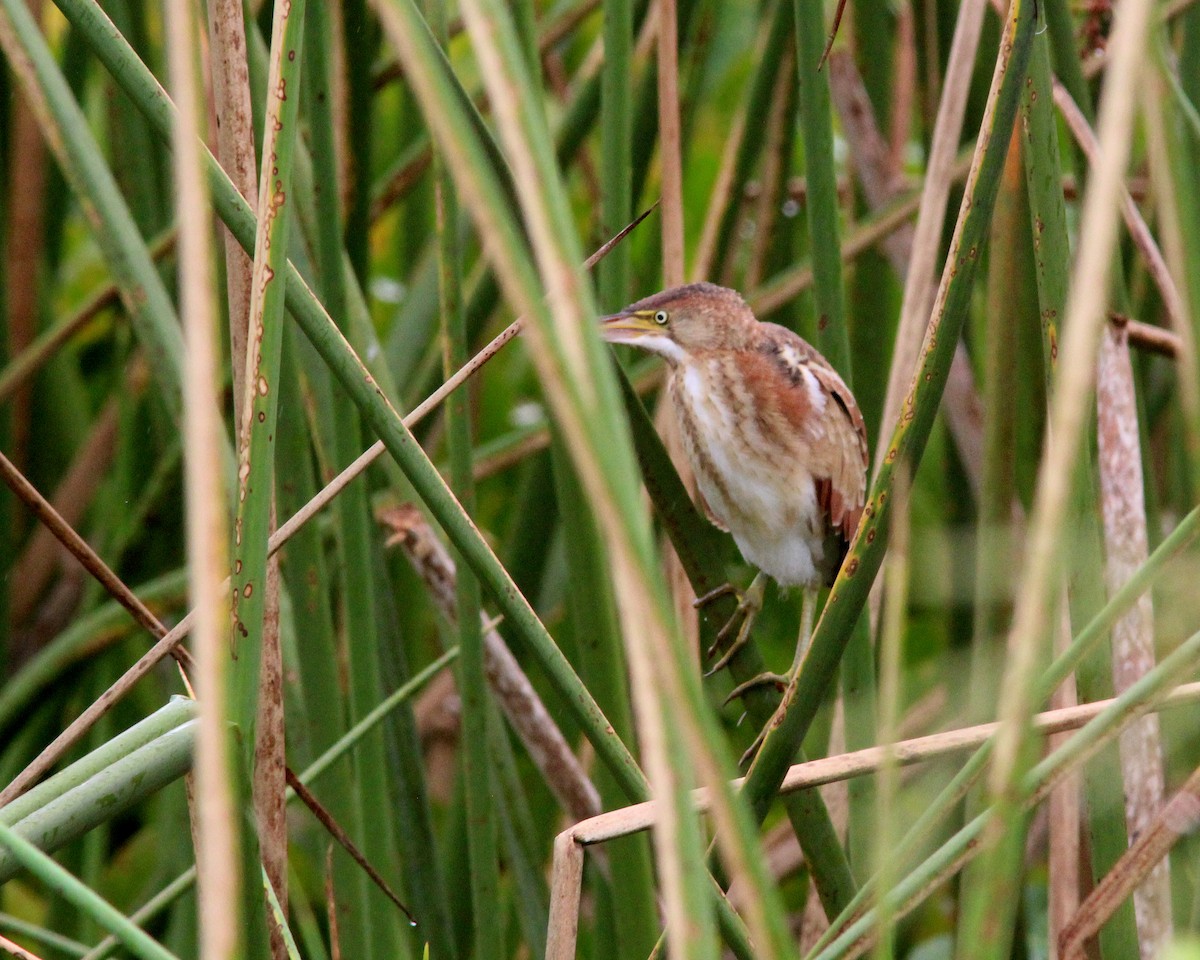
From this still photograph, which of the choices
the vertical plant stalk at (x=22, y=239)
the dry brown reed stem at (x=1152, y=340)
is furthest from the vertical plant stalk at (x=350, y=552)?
the vertical plant stalk at (x=22, y=239)

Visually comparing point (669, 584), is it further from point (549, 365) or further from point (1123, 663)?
point (549, 365)

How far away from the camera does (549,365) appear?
523mm

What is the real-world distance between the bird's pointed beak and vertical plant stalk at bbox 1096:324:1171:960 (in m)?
0.62

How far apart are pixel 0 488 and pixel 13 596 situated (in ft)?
1.56

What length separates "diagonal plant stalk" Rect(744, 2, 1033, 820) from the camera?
100 centimetres

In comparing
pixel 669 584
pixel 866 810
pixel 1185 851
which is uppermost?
pixel 669 584

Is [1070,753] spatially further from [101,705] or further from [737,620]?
[737,620]

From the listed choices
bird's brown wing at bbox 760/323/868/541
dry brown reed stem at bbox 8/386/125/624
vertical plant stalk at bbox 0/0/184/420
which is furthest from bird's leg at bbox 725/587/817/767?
dry brown reed stem at bbox 8/386/125/624

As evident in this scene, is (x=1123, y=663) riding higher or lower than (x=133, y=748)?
lower

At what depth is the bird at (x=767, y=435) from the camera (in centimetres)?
204

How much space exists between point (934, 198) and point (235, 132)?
0.93 m

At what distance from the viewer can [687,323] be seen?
200 cm

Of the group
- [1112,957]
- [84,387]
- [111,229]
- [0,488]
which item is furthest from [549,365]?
[84,387]

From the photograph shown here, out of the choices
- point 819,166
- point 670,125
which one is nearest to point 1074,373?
point 819,166
